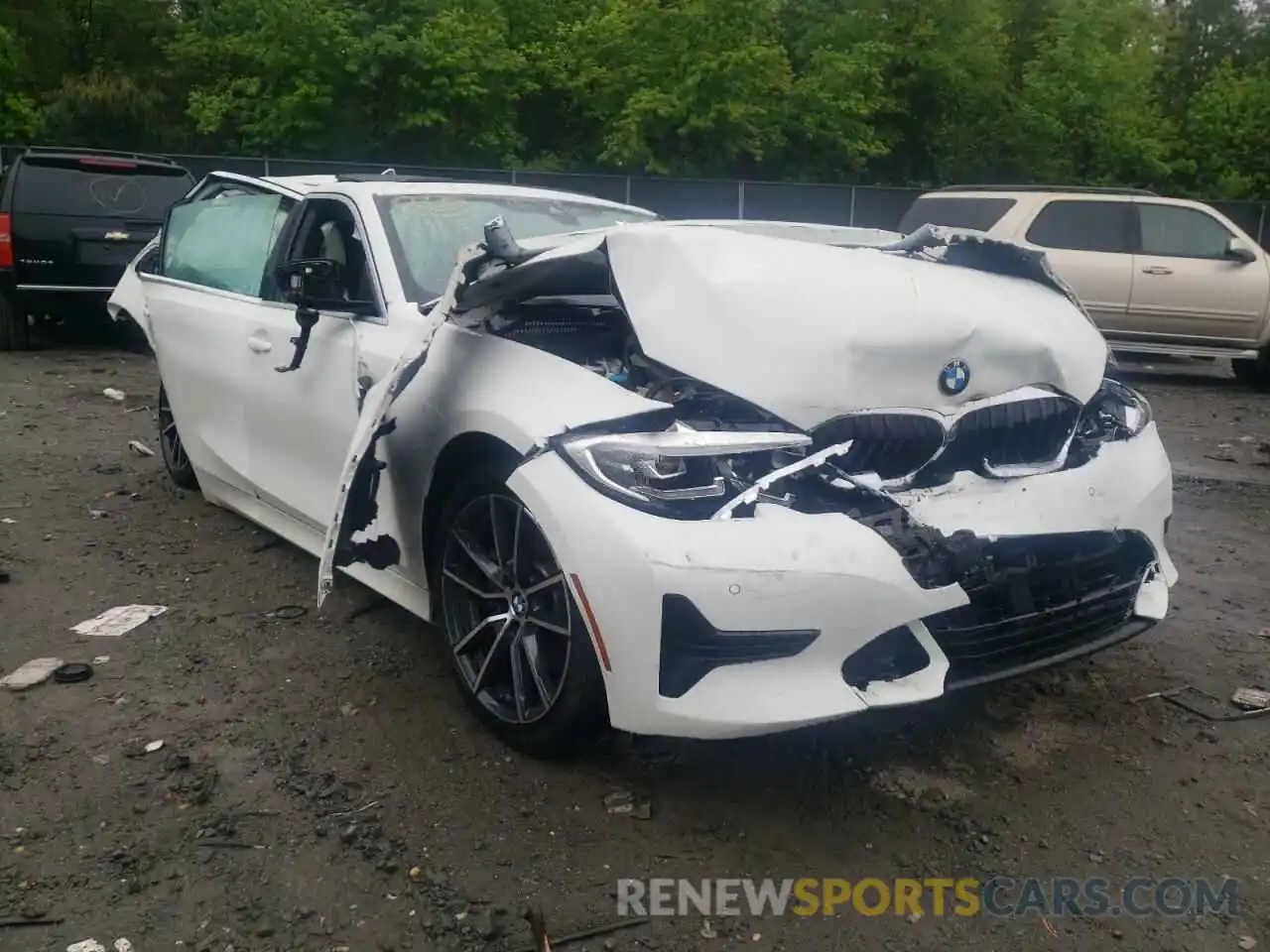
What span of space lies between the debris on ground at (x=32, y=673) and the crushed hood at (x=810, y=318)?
1.91 meters

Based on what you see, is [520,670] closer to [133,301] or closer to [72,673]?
[72,673]

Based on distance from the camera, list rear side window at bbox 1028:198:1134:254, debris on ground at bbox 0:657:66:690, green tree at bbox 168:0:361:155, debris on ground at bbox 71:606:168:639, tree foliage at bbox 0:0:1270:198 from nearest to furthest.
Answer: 1. debris on ground at bbox 0:657:66:690
2. debris on ground at bbox 71:606:168:639
3. rear side window at bbox 1028:198:1134:254
4. green tree at bbox 168:0:361:155
5. tree foliage at bbox 0:0:1270:198

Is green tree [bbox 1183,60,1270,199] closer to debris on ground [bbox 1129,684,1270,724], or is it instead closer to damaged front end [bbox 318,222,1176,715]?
debris on ground [bbox 1129,684,1270,724]

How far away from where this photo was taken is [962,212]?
1187 cm

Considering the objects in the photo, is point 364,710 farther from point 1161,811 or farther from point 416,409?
point 1161,811

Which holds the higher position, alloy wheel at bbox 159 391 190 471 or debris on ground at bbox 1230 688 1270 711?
alloy wheel at bbox 159 391 190 471

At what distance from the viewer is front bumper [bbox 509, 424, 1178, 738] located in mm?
2656

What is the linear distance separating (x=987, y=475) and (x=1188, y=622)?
1.80 m

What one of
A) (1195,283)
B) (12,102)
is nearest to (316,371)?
(1195,283)

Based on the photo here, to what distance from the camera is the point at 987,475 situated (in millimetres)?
3102

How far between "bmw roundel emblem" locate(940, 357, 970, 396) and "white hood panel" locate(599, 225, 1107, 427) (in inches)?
0.6

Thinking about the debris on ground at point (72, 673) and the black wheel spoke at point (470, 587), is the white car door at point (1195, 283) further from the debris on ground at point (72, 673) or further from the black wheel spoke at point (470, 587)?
the debris on ground at point (72, 673)

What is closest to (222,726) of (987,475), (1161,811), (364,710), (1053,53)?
(364,710)

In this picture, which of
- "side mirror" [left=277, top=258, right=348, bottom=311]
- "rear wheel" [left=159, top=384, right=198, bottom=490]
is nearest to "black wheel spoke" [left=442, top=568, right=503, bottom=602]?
"side mirror" [left=277, top=258, right=348, bottom=311]
